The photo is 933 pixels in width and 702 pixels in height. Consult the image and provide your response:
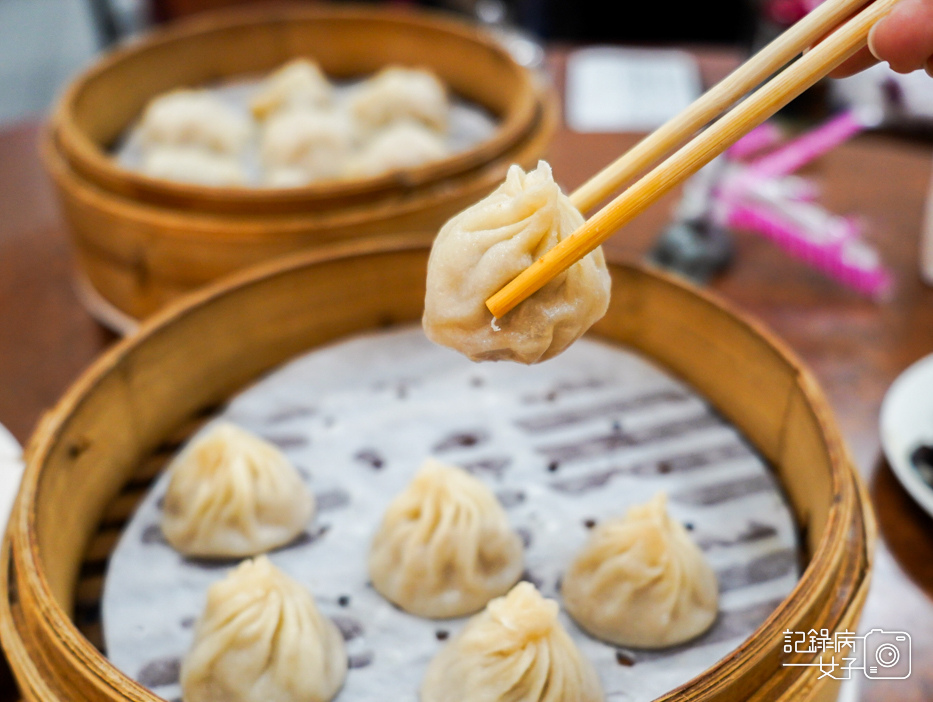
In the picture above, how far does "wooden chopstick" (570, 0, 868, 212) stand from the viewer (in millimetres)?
1157

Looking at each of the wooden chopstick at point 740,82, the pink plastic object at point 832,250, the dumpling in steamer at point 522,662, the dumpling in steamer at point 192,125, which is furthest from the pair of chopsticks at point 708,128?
the dumpling in steamer at point 192,125

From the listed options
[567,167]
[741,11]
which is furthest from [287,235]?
[741,11]

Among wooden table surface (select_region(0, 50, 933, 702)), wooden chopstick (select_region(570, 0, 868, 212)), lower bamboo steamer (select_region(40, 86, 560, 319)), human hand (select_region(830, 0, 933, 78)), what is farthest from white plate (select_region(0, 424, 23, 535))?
human hand (select_region(830, 0, 933, 78))

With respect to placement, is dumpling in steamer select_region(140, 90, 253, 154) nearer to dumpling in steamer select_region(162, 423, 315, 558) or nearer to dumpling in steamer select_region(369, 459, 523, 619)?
dumpling in steamer select_region(162, 423, 315, 558)

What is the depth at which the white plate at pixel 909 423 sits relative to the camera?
182 centimetres

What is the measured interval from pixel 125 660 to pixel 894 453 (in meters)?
1.61

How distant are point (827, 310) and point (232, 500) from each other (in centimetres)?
180

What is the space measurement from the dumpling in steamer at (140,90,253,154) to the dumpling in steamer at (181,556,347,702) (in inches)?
72.4

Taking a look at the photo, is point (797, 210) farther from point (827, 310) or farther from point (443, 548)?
point (443, 548)

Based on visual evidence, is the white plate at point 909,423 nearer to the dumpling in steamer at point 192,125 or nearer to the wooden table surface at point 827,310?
the wooden table surface at point 827,310

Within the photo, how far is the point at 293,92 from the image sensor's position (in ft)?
9.91

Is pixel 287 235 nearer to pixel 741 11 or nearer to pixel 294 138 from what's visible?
pixel 294 138

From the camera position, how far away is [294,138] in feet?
9.11

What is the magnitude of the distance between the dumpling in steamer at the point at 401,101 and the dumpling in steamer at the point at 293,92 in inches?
5.3
